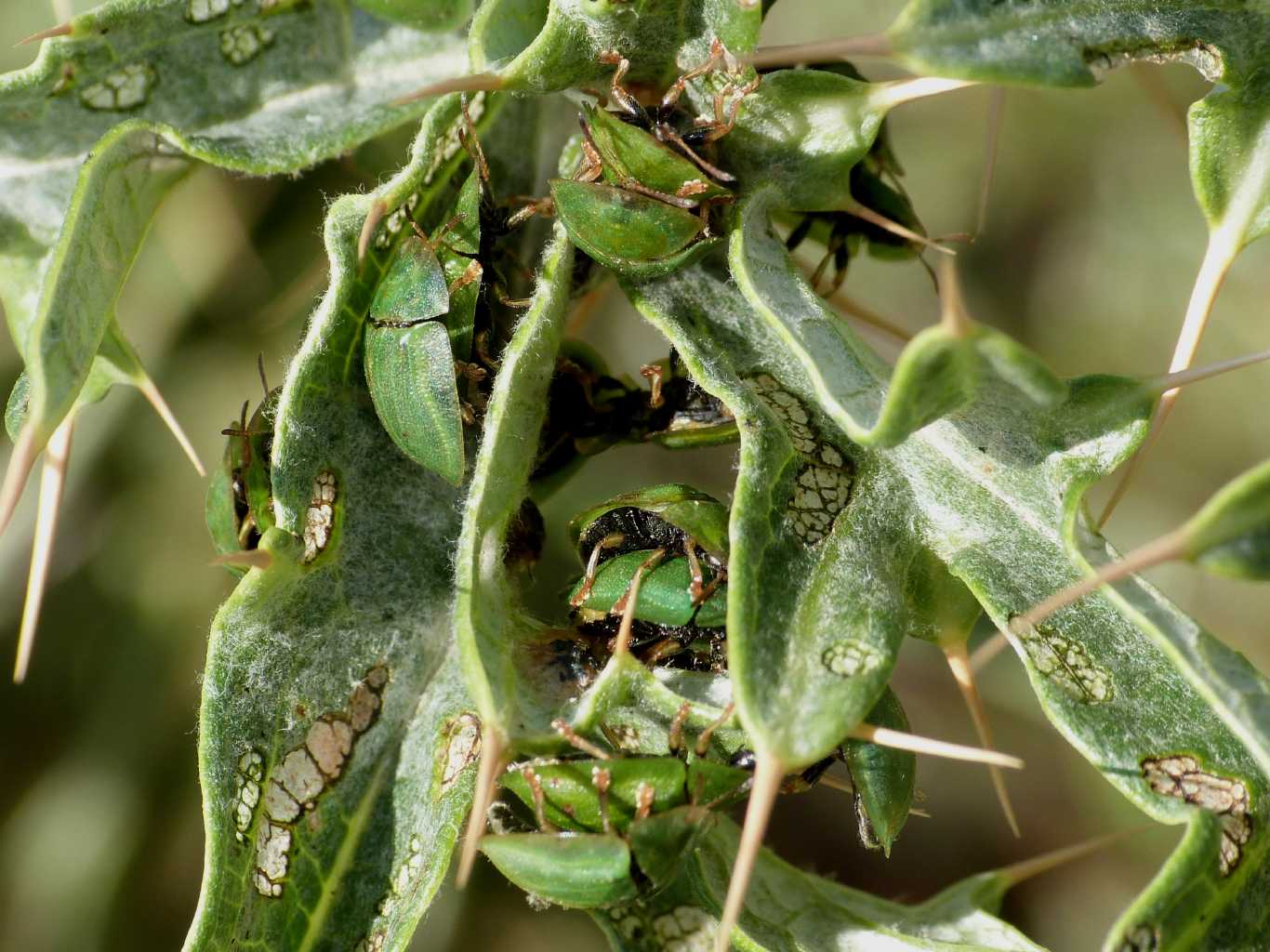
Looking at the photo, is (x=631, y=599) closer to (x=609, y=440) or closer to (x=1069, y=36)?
(x=609, y=440)

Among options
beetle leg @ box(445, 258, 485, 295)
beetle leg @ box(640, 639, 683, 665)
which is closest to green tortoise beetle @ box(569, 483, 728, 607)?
beetle leg @ box(640, 639, 683, 665)

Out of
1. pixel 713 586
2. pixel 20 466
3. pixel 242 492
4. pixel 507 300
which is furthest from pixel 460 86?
pixel 242 492

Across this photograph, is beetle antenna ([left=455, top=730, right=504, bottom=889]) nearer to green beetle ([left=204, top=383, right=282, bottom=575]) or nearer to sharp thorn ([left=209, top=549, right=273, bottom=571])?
sharp thorn ([left=209, top=549, right=273, bottom=571])

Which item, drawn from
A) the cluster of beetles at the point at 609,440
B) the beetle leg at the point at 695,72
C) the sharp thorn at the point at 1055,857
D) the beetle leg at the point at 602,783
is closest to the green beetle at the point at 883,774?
the cluster of beetles at the point at 609,440

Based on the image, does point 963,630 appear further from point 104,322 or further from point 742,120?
point 104,322

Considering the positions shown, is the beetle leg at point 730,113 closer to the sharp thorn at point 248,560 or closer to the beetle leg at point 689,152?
the beetle leg at point 689,152

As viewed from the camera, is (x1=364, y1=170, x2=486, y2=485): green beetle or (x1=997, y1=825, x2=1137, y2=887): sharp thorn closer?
(x1=364, y1=170, x2=486, y2=485): green beetle
